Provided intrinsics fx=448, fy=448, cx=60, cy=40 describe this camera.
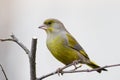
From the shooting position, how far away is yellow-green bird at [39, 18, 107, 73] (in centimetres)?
144

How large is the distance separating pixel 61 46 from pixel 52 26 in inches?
3.1

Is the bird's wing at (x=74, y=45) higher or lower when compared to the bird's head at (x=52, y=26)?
lower

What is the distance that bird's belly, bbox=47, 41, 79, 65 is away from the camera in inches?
56.3

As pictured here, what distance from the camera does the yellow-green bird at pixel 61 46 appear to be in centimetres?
144

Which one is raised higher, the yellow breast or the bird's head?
the bird's head

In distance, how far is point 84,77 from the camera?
2410 mm

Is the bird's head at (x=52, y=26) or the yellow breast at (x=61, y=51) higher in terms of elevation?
the bird's head at (x=52, y=26)

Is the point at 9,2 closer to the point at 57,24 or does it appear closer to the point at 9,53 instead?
the point at 9,53

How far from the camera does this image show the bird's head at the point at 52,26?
148 cm

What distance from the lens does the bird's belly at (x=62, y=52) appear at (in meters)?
1.43

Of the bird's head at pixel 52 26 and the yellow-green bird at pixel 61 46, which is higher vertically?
the bird's head at pixel 52 26

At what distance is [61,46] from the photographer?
1482mm

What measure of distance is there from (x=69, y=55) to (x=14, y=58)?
1.10 metres

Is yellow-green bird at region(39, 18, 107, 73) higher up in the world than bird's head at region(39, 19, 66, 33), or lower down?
lower down
